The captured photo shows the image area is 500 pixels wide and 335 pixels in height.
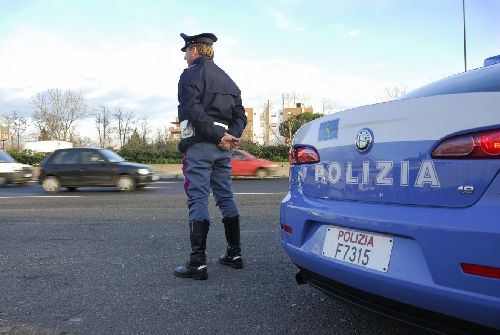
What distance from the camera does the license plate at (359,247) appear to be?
1957 millimetres

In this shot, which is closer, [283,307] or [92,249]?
[283,307]

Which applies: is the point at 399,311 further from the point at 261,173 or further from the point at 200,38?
the point at 261,173

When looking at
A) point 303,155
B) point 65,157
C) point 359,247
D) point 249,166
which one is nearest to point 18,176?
point 65,157

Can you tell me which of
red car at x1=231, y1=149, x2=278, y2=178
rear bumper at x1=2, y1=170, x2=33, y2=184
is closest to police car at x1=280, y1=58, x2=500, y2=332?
rear bumper at x1=2, y1=170, x2=33, y2=184

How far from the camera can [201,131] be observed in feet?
10.6

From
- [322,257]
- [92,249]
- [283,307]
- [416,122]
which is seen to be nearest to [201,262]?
[283,307]

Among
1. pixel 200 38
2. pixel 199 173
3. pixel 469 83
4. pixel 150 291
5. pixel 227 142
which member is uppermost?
pixel 200 38

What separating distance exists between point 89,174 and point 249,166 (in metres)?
7.60

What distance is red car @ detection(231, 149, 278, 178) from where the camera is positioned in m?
19.5

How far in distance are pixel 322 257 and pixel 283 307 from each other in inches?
27.5

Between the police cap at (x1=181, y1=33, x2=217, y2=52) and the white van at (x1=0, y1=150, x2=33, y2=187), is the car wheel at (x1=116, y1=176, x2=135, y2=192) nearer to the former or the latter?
the white van at (x1=0, y1=150, x2=33, y2=187)

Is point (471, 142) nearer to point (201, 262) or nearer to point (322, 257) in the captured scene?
point (322, 257)

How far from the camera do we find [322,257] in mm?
2250

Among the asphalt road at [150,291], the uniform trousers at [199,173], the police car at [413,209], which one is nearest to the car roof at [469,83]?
the police car at [413,209]
